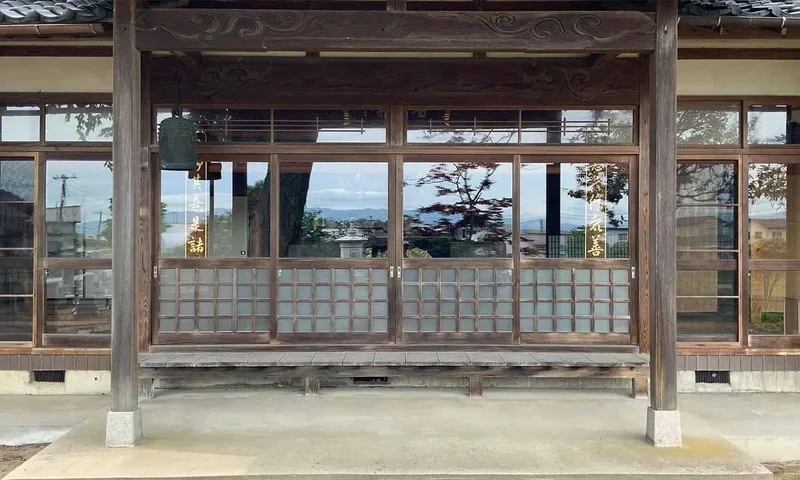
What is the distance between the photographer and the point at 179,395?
5.19 meters

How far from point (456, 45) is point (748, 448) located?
12.1ft

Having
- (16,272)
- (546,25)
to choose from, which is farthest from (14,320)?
(546,25)

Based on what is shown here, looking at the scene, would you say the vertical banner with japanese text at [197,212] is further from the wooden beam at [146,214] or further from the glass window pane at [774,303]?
the glass window pane at [774,303]

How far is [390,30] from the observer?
13.0 ft

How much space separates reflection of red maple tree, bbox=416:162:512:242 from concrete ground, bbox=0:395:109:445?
352 centimetres

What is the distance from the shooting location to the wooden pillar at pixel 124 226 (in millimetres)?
3893

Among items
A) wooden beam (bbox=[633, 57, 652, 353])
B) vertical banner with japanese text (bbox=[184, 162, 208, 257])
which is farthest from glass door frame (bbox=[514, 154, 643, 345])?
vertical banner with japanese text (bbox=[184, 162, 208, 257])

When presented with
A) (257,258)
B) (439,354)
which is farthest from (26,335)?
(439,354)

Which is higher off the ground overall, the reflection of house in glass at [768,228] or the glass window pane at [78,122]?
the glass window pane at [78,122]

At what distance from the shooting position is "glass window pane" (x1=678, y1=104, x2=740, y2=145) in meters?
5.50

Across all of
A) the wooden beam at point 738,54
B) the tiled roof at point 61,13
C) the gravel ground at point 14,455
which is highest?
the wooden beam at point 738,54

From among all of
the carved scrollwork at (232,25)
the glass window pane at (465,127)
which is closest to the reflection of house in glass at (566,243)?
the glass window pane at (465,127)

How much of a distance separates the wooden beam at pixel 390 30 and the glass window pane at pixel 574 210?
65.4 inches

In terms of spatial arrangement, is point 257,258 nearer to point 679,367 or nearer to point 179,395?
point 179,395
